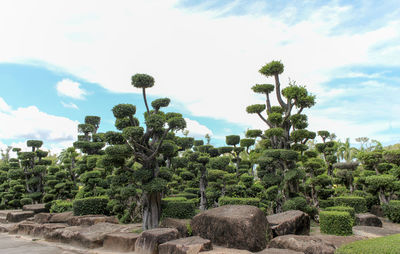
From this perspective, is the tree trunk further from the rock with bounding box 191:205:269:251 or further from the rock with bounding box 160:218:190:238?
the rock with bounding box 191:205:269:251

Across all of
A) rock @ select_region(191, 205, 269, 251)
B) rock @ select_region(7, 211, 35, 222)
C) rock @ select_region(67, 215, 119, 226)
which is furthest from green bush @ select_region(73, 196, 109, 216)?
rock @ select_region(191, 205, 269, 251)

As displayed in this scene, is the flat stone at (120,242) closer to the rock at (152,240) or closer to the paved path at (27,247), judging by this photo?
the rock at (152,240)

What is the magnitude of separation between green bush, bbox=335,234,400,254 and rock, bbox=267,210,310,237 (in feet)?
8.81

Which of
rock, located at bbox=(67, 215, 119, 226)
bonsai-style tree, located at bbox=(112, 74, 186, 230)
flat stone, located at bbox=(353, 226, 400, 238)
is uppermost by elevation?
bonsai-style tree, located at bbox=(112, 74, 186, 230)

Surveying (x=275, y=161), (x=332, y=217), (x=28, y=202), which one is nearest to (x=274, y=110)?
(x=275, y=161)

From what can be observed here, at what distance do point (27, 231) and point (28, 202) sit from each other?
8.98 meters

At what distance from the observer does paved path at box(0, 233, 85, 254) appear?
8530 mm

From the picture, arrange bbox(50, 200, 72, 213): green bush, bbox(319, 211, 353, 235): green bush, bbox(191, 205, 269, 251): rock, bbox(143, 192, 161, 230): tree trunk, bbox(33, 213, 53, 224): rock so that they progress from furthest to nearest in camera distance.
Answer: bbox(50, 200, 72, 213): green bush
bbox(33, 213, 53, 224): rock
bbox(143, 192, 161, 230): tree trunk
bbox(319, 211, 353, 235): green bush
bbox(191, 205, 269, 251): rock

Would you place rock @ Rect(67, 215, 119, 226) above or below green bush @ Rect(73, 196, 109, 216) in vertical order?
below

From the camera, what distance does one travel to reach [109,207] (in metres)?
13.7

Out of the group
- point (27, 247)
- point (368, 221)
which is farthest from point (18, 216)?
point (368, 221)

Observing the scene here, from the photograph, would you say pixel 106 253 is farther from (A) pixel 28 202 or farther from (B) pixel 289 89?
(A) pixel 28 202

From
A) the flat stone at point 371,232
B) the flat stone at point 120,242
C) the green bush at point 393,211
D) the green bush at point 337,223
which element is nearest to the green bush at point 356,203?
the green bush at point 393,211

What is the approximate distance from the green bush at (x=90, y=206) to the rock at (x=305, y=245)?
992cm
